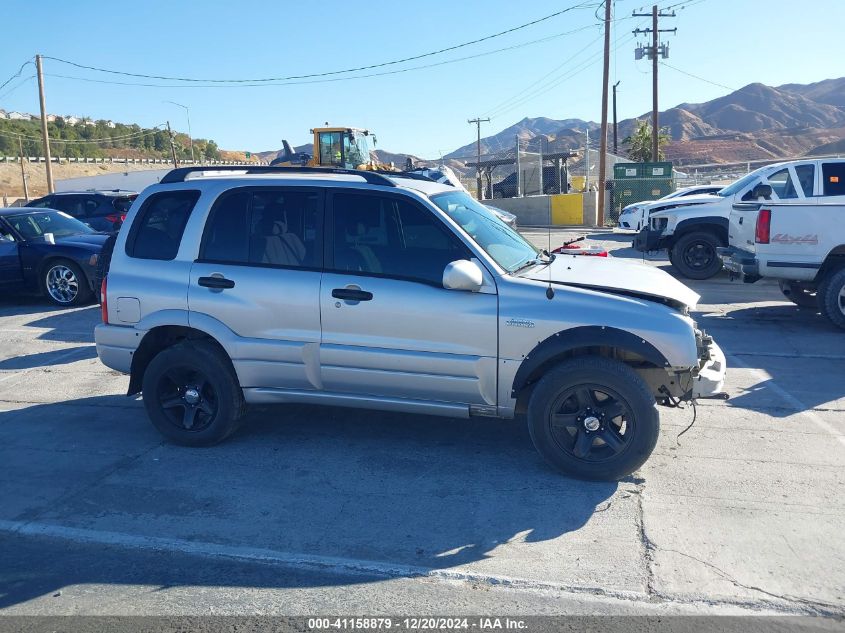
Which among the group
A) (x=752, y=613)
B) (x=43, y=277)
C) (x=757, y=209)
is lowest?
(x=752, y=613)

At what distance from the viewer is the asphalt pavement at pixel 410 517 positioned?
11.9ft

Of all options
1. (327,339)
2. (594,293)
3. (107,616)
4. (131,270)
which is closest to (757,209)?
(594,293)

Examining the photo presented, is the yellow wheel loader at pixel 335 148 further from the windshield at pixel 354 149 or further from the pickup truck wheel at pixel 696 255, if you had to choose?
the pickup truck wheel at pixel 696 255

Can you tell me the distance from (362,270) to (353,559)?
2.00 m

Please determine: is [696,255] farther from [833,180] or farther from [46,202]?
[46,202]

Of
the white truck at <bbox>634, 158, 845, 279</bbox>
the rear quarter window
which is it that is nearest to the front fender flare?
the rear quarter window

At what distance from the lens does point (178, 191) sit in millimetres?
5656

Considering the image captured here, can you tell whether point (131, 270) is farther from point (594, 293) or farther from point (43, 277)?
point (43, 277)

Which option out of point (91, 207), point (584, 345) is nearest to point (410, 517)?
point (584, 345)

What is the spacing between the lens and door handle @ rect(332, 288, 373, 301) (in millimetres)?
5059

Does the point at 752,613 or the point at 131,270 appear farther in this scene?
the point at 131,270

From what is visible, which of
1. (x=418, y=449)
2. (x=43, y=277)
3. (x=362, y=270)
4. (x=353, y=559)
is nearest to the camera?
(x=353, y=559)

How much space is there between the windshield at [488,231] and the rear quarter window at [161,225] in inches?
74.6

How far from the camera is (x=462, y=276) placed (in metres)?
4.70
